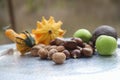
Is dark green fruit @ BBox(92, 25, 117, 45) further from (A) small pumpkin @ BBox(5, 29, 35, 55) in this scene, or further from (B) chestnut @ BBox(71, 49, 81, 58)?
(A) small pumpkin @ BBox(5, 29, 35, 55)

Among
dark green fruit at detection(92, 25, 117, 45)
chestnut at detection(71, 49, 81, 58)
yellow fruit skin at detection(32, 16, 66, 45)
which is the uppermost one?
yellow fruit skin at detection(32, 16, 66, 45)

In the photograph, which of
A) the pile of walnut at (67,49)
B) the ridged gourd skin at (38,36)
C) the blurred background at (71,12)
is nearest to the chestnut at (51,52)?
the pile of walnut at (67,49)

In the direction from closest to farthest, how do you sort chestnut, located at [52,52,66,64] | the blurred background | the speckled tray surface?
the speckled tray surface
chestnut, located at [52,52,66,64]
the blurred background

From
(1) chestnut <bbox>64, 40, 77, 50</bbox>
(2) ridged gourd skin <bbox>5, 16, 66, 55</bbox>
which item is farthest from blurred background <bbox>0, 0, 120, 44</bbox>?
(1) chestnut <bbox>64, 40, 77, 50</bbox>

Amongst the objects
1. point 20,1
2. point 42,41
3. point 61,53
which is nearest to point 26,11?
point 20,1

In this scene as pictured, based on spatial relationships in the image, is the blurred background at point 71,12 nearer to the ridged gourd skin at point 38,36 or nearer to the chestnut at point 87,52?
the ridged gourd skin at point 38,36

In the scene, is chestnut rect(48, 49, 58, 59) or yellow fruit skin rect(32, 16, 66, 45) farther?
yellow fruit skin rect(32, 16, 66, 45)

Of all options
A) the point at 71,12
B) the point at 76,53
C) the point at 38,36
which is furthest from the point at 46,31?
the point at 71,12
